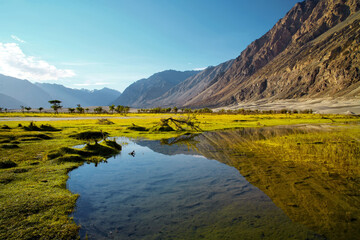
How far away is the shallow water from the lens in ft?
20.9

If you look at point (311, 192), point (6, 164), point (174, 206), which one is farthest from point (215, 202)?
point (6, 164)

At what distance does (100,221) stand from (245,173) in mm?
8198

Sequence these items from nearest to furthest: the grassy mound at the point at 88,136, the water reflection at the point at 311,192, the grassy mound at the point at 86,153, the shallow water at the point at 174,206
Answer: the shallow water at the point at 174,206
the water reflection at the point at 311,192
the grassy mound at the point at 86,153
the grassy mound at the point at 88,136

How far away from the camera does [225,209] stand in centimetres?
784

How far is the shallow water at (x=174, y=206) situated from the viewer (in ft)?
20.9

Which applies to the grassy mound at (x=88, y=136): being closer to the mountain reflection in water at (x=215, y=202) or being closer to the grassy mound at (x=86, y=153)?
the grassy mound at (x=86, y=153)

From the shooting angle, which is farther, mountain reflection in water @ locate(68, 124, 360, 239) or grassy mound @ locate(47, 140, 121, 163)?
grassy mound @ locate(47, 140, 121, 163)

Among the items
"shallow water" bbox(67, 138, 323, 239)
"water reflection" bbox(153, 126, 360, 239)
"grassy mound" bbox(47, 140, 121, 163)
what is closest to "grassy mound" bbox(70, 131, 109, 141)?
"grassy mound" bbox(47, 140, 121, 163)

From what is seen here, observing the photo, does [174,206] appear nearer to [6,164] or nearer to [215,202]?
[215,202]

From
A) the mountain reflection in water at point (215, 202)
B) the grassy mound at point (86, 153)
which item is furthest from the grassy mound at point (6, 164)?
→ the mountain reflection in water at point (215, 202)

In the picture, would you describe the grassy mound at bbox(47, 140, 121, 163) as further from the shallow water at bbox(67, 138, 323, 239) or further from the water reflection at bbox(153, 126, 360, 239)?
the water reflection at bbox(153, 126, 360, 239)

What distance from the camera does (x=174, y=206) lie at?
8086 mm

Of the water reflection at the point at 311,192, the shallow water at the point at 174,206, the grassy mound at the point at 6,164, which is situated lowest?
the shallow water at the point at 174,206

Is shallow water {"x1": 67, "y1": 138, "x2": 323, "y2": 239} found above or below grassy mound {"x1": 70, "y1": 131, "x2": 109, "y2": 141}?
below
